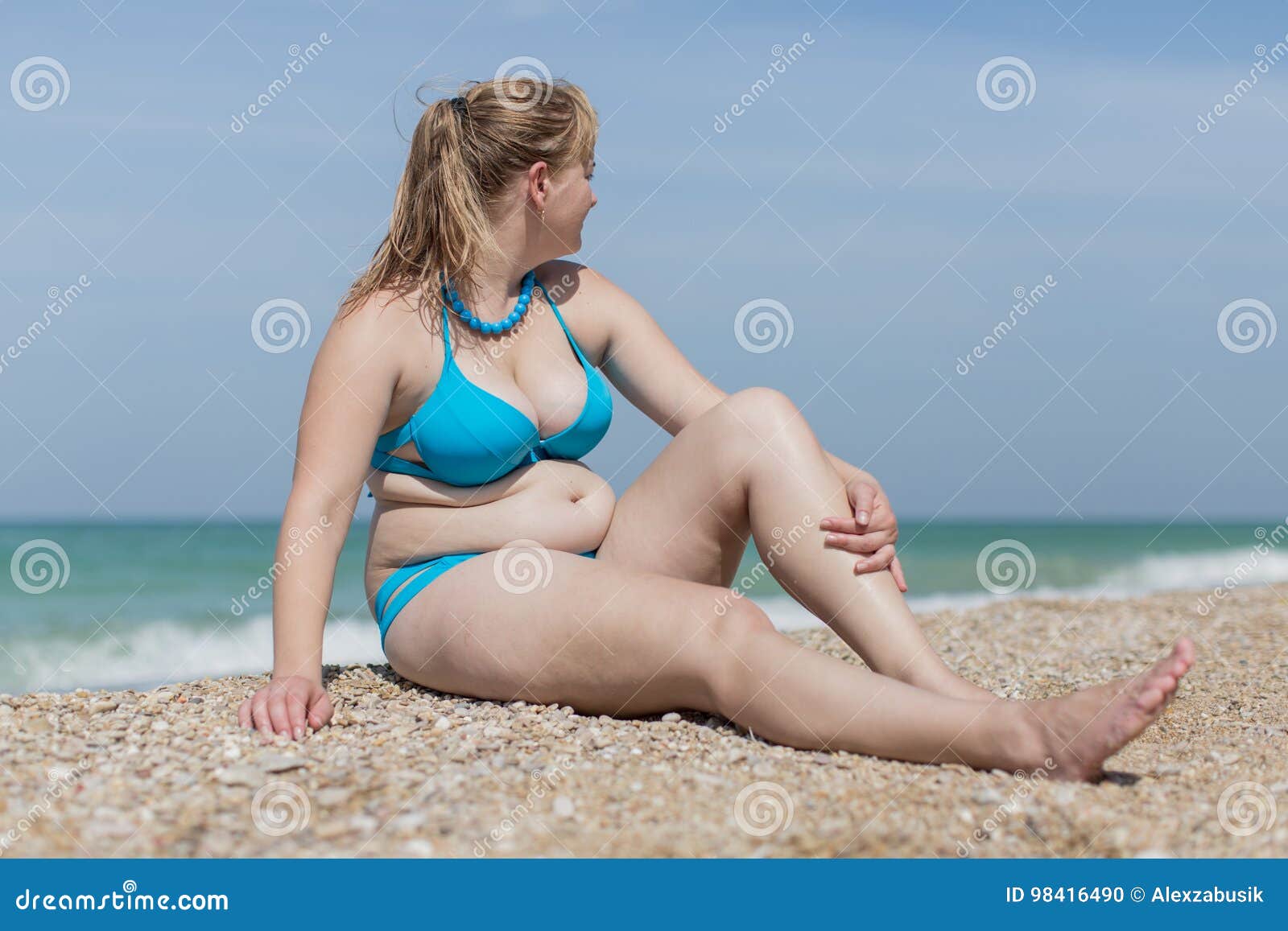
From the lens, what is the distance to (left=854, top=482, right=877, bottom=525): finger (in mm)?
3301

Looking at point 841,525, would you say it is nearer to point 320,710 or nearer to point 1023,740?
point 1023,740

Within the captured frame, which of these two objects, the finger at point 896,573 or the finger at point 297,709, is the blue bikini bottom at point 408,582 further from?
the finger at point 896,573

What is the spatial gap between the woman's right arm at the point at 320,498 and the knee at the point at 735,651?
1.13 m

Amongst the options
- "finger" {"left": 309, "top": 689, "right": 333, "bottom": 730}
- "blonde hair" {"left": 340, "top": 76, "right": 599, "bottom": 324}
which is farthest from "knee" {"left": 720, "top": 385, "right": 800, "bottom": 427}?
"finger" {"left": 309, "top": 689, "right": 333, "bottom": 730}

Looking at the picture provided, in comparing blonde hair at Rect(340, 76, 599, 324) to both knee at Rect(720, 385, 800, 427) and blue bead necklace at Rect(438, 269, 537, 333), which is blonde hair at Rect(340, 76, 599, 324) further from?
knee at Rect(720, 385, 800, 427)

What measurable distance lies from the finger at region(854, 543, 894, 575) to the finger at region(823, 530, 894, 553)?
0.02m

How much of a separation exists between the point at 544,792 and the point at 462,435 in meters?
1.33

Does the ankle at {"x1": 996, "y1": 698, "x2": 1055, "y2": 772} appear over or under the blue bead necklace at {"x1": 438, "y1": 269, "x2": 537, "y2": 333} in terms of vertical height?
under

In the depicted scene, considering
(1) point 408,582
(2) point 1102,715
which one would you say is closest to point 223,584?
(1) point 408,582

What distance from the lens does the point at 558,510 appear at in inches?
150

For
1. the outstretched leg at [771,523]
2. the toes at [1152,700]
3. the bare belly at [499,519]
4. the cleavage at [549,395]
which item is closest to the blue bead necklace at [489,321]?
the cleavage at [549,395]

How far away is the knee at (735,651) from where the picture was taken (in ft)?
10.4

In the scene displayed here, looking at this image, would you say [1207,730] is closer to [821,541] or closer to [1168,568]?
[821,541]

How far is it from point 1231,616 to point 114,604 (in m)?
13.6
